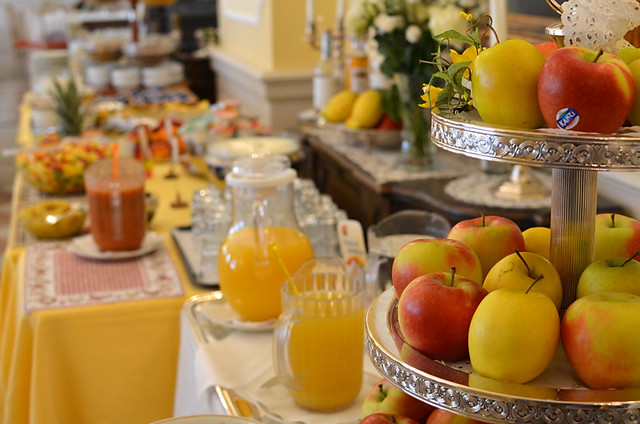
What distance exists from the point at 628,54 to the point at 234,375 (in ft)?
2.33

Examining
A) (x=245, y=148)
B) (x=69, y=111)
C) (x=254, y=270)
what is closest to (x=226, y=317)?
(x=254, y=270)

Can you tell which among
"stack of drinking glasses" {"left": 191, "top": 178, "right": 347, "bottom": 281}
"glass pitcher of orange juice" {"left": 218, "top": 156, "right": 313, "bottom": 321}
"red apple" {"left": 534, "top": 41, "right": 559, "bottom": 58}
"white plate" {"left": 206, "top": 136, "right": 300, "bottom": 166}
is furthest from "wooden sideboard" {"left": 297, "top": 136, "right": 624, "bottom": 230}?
"red apple" {"left": 534, "top": 41, "right": 559, "bottom": 58}

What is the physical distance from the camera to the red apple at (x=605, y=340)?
2.08 feet

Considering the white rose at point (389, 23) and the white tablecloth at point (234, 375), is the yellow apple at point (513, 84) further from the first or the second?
the white rose at point (389, 23)

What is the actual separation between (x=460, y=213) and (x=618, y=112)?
1102 millimetres

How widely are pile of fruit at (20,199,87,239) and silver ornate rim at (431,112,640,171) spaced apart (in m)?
1.38

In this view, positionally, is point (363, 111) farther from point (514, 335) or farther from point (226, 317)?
point (514, 335)

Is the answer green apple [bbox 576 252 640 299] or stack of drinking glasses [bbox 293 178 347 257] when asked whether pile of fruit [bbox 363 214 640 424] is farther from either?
stack of drinking glasses [bbox 293 178 347 257]

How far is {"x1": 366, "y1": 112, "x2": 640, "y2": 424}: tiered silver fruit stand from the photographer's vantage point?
632mm

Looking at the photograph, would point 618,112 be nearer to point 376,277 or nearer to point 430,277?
point 430,277

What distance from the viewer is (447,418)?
0.75 metres

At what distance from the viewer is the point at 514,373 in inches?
26.0

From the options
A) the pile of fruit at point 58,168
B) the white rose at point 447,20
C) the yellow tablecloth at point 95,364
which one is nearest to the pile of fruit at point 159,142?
the pile of fruit at point 58,168

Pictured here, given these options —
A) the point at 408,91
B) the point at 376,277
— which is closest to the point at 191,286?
the point at 376,277
